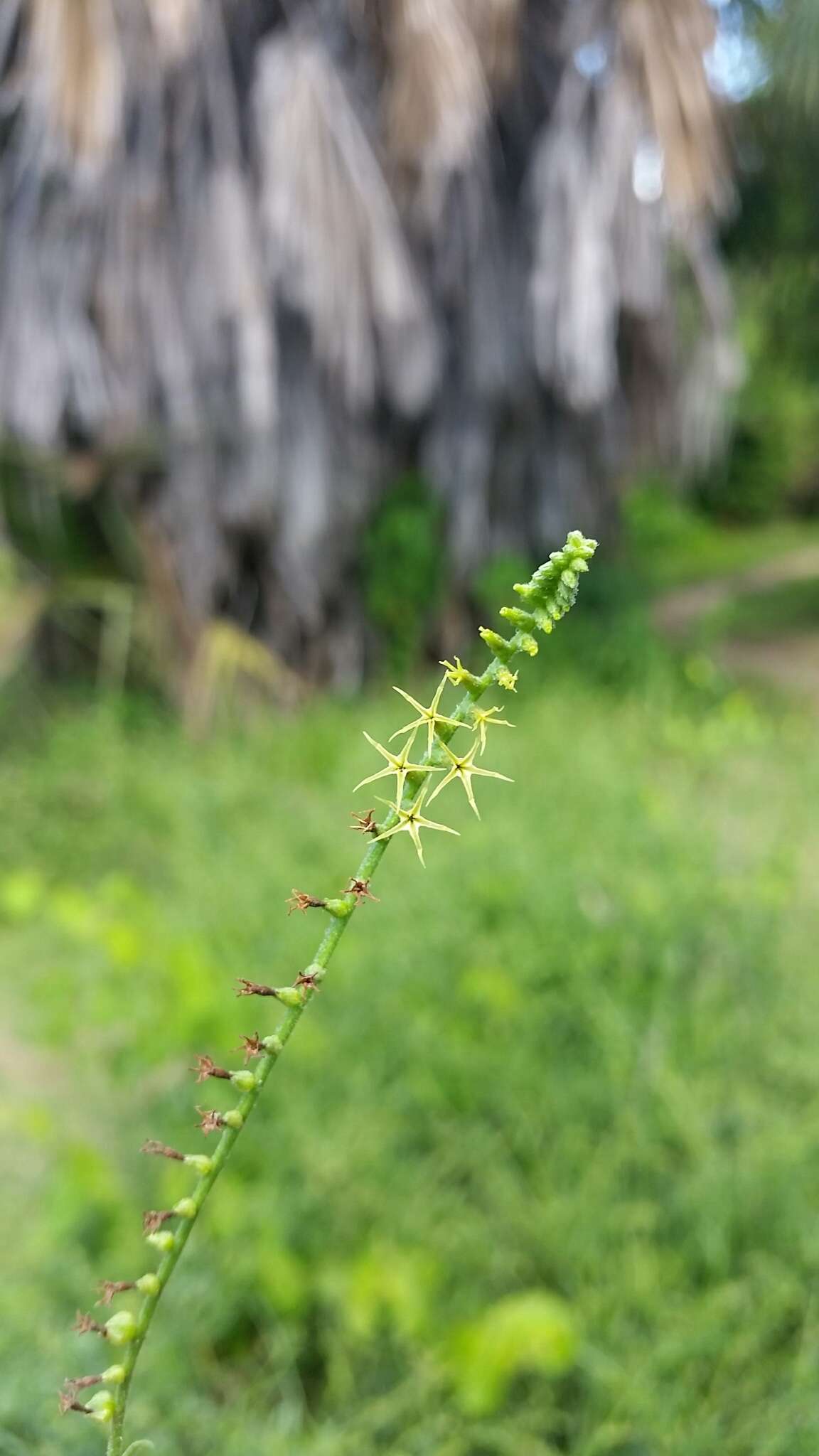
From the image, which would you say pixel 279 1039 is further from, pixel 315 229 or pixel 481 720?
pixel 315 229

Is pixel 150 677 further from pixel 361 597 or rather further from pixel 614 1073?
pixel 614 1073

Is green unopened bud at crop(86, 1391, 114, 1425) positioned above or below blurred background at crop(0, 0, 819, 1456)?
below

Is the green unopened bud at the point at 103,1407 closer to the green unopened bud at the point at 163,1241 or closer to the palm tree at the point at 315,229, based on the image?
the green unopened bud at the point at 163,1241

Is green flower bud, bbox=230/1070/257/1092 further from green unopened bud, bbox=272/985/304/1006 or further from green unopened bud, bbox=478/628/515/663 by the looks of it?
green unopened bud, bbox=478/628/515/663

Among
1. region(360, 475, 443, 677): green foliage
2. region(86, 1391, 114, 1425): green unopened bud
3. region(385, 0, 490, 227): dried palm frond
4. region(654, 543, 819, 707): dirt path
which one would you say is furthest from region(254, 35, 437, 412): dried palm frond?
region(86, 1391, 114, 1425): green unopened bud

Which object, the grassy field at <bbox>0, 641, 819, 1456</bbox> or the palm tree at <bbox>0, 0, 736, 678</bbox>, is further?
the palm tree at <bbox>0, 0, 736, 678</bbox>

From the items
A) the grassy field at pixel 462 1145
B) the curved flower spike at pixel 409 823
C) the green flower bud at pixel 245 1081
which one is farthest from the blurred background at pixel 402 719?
the curved flower spike at pixel 409 823

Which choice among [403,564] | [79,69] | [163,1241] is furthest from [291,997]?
[403,564]
